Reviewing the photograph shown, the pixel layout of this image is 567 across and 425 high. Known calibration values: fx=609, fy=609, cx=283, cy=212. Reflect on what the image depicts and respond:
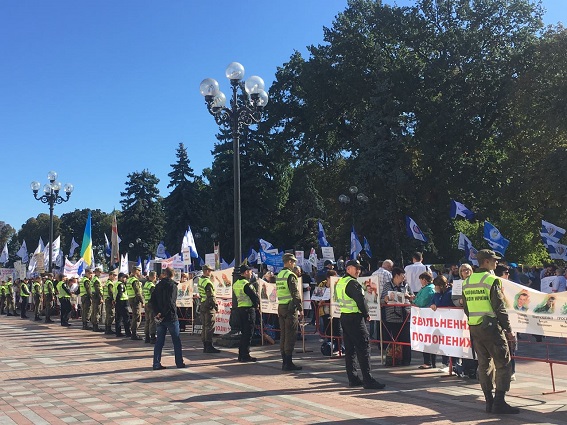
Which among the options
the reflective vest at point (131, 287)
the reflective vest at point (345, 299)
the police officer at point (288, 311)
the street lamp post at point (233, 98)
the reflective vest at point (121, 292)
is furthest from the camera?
the reflective vest at point (121, 292)

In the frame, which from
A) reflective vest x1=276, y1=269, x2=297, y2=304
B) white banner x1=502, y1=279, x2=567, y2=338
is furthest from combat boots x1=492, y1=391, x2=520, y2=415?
reflective vest x1=276, y1=269, x2=297, y2=304

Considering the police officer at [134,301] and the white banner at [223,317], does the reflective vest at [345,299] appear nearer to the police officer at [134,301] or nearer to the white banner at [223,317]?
the white banner at [223,317]

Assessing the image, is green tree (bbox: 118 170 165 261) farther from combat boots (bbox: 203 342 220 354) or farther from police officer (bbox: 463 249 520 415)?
police officer (bbox: 463 249 520 415)

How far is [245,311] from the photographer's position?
12.4 m

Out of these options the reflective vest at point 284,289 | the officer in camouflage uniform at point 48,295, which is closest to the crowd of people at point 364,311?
the reflective vest at point 284,289

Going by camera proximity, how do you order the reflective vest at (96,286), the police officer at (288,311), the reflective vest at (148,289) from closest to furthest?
the police officer at (288,311) < the reflective vest at (148,289) < the reflective vest at (96,286)

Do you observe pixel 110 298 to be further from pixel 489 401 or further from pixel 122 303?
pixel 489 401

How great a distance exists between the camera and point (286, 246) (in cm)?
4903

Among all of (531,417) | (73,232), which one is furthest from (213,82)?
(73,232)

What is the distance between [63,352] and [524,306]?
11034mm

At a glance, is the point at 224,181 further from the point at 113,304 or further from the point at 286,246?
the point at 113,304

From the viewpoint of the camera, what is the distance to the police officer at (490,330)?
7.75 meters

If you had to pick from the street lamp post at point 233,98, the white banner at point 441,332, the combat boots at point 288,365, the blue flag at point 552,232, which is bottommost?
the combat boots at point 288,365

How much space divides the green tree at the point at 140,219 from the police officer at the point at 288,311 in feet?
199
